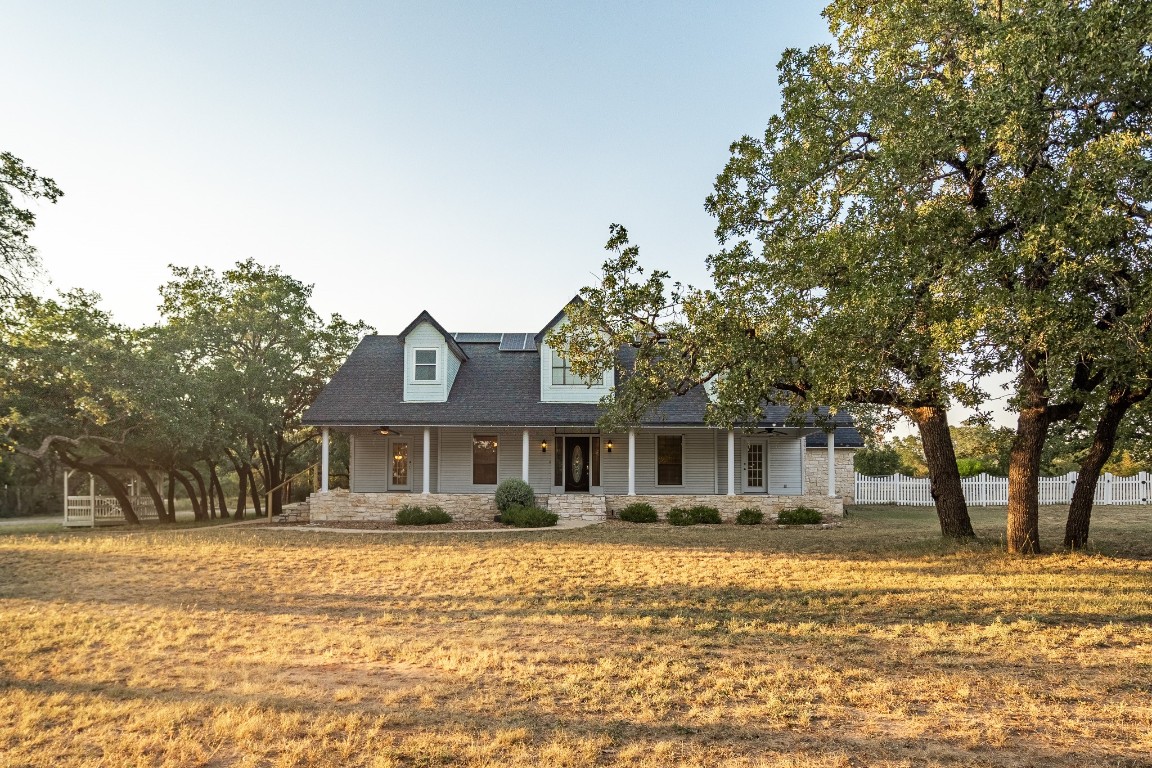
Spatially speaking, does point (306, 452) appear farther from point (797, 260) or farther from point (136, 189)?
point (797, 260)

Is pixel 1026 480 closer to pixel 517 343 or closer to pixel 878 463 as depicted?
pixel 517 343

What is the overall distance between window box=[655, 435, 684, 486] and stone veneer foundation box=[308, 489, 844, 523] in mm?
2559

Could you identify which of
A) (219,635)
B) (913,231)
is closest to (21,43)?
(219,635)

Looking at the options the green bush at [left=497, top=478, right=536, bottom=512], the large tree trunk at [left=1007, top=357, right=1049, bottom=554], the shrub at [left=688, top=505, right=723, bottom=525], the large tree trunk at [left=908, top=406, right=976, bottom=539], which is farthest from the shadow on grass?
the shrub at [left=688, top=505, right=723, bottom=525]

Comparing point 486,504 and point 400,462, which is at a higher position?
point 400,462

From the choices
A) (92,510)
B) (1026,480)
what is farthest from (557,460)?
(92,510)

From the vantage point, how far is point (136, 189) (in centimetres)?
1678

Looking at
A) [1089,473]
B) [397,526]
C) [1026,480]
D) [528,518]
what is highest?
[1089,473]

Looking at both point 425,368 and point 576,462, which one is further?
point 576,462

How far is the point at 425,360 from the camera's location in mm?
23656

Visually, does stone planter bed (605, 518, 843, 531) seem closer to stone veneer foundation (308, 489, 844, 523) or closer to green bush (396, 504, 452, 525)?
stone veneer foundation (308, 489, 844, 523)

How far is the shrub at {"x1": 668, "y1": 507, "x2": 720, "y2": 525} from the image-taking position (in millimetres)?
21203

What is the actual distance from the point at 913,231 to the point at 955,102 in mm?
1886

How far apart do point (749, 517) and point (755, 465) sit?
4865 millimetres
